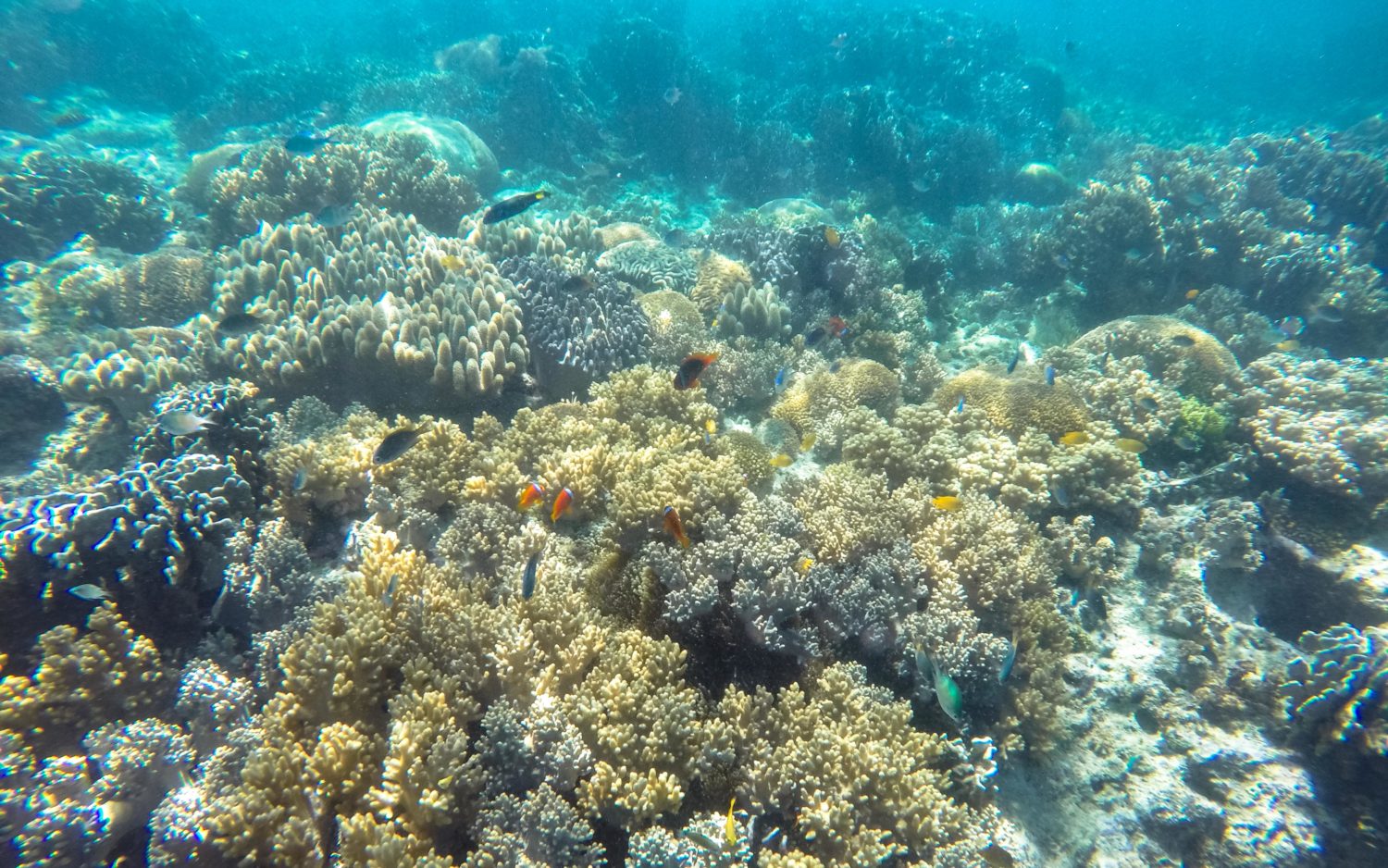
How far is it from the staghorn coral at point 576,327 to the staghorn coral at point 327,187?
462 cm

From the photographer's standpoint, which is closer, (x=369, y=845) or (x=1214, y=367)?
(x=369, y=845)

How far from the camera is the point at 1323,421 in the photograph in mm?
6309

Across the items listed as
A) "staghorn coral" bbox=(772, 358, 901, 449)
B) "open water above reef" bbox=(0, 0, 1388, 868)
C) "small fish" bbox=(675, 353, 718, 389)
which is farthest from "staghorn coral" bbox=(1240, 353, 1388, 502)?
"small fish" bbox=(675, 353, 718, 389)

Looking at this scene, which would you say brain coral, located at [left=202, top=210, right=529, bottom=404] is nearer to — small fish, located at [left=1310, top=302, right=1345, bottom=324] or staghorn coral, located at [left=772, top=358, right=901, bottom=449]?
staghorn coral, located at [left=772, top=358, right=901, bottom=449]

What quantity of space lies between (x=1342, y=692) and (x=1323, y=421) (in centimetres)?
350

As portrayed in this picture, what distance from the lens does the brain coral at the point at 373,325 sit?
588 cm

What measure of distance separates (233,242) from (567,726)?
1162cm

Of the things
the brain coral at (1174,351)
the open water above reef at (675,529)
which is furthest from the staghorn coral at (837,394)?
the brain coral at (1174,351)

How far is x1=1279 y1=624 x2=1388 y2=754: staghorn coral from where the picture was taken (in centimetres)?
421

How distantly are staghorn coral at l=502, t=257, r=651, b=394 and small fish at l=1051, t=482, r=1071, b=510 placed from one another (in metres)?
4.53

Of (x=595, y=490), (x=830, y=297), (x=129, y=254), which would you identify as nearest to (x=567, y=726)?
(x=595, y=490)

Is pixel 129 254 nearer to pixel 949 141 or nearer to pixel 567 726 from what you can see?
pixel 567 726

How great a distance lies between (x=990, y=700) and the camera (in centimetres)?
428

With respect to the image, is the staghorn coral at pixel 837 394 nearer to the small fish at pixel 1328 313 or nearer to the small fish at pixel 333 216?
the small fish at pixel 333 216
